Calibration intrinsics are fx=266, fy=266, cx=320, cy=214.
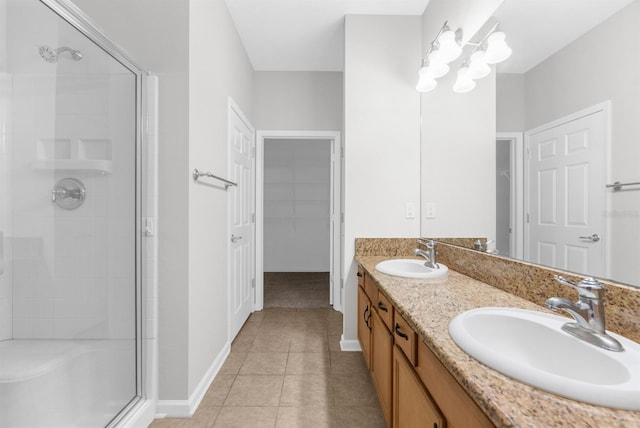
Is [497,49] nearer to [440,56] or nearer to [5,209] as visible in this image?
[440,56]

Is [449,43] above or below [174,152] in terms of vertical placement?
above

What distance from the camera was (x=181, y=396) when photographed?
1.48 metres

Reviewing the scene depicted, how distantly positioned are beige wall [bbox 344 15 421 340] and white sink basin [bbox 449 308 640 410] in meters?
1.29

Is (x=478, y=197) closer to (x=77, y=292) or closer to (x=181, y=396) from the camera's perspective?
(x=181, y=396)

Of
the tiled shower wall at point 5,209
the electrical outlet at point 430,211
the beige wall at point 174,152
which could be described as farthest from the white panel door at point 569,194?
the tiled shower wall at point 5,209

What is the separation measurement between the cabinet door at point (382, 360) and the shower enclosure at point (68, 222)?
1283 millimetres

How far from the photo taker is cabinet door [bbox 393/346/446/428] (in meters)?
0.75

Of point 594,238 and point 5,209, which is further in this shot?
point 5,209

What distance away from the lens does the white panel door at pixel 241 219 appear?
2.26m

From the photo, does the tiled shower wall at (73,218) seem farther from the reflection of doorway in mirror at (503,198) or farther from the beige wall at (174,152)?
the reflection of doorway in mirror at (503,198)

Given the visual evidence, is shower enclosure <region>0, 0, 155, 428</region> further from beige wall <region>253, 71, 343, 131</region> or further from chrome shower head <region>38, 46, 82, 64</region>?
beige wall <region>253, 71, 343, 131</region>

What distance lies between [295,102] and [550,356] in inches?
115

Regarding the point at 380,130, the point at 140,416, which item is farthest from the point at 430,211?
the point at 140,416

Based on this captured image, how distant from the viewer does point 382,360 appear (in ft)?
4.34
